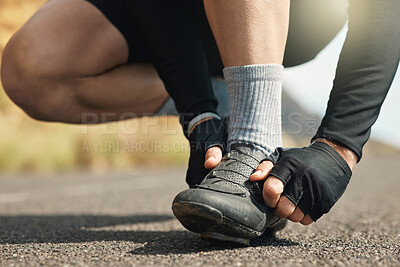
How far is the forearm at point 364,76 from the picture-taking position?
88cm

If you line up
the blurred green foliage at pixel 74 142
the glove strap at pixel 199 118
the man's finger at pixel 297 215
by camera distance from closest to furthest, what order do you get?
1. the man's finger at pixel 297 215
2. the glove strap at pixel 199 118
3. the blurred green foliage at pixel 74 142

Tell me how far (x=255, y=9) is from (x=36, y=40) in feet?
2.12

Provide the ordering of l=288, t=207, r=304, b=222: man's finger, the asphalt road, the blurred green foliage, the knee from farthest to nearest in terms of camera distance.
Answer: the blurred green foliage → the knee → l=288, t=207, r=304, b=222: man's finger → the asphalt road

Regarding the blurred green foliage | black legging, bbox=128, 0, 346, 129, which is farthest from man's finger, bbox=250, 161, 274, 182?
the blurred green foliage

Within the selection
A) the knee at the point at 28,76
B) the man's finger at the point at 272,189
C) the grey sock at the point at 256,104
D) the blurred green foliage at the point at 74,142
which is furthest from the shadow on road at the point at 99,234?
the blurred green foliage at the point at 74,142

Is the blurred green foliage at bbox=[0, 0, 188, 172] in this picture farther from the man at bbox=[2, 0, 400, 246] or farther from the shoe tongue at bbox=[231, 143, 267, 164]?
the shoe tongue at bbox=[231, 143, 267, 164]

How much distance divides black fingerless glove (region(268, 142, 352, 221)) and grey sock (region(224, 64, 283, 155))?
7 cm

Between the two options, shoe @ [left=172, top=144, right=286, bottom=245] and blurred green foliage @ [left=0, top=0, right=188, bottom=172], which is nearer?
shoe @ [left=172, top=144, right=286, bottom=245]

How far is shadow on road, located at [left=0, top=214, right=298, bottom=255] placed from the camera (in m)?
0.85

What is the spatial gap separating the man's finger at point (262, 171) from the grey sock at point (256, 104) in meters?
0.03

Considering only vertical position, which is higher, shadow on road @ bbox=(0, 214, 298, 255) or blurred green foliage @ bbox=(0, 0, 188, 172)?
shadow on road @ bbox=(0, 214, 298, 255)

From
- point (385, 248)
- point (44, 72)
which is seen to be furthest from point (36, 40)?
point (385, 248)
